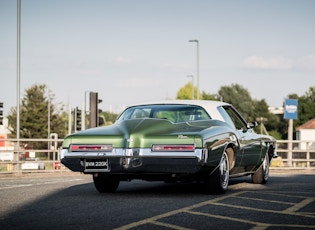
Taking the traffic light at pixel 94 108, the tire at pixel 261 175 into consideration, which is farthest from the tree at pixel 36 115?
the tire at pixel 261 175

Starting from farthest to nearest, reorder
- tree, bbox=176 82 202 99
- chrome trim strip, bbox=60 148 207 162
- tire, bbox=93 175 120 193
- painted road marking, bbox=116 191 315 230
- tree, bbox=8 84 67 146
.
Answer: tree, bbox=176 82 202 99 < tree, bbox=8 84 67 146 < tire, bbox=93 175 120 193 < chrome trim strip, bbox=60 148 207 162 < painted road marking, bbox=116 191 315 230

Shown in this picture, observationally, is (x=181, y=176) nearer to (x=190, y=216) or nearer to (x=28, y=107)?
(x=190, y=216)

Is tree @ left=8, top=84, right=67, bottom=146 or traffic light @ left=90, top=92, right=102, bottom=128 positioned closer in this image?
traffic light @ left=90, top=92, right=102, bottom=128

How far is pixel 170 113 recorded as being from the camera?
453 inches

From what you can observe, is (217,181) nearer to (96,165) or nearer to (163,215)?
(96,165)

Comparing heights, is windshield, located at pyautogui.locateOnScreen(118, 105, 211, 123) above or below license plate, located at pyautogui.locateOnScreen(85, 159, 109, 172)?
above

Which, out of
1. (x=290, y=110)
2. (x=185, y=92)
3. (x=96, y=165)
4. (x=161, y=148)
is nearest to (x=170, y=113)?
(x=161, y=148)

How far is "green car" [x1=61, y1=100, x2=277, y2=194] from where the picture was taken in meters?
10.2

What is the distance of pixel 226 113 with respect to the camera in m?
12.3

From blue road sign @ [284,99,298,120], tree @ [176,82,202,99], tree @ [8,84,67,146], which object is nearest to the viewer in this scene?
blue road sign @ [284,99,298,120]

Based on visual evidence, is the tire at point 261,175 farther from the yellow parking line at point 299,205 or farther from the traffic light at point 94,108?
the traffic light at point 94,108

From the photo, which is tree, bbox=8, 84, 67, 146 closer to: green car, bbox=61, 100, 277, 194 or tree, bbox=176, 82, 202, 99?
tree, bbox=176, 82, 202, 99

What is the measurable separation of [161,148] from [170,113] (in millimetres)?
1364

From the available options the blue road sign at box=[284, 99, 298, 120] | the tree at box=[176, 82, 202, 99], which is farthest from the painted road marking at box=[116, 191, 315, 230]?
the tree at box=[176, 82, 202, 99]
